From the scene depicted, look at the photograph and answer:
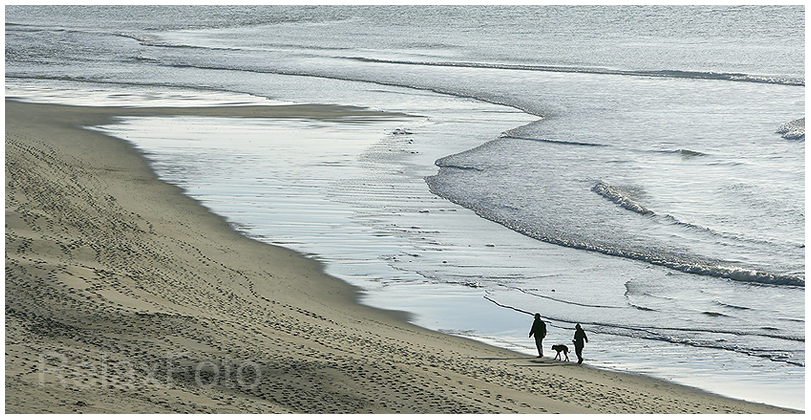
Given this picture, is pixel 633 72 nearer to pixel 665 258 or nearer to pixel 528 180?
pixel 528 180

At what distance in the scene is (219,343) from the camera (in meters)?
11.3

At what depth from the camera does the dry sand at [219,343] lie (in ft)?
32.1

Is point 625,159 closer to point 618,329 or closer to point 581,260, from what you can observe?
point 581,260

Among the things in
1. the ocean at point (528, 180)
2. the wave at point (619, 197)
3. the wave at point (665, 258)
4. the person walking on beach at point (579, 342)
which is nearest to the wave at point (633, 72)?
the ocean at point (528, 180)

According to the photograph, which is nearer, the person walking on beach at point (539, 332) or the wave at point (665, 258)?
the person walking on beach at point (539, 332)

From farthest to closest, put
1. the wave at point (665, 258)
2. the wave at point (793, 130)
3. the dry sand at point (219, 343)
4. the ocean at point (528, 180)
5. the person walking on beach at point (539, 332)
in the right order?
the wave at point (793, 130) → the wave at point (665, 258) → the ocean at point (528, 180) → the person walking on beach at point (539, 332) → the dry sand at point (219, 343)

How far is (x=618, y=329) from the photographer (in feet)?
45.2

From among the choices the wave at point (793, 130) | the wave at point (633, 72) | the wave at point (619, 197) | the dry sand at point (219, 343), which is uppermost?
the wave at point (633, 72)

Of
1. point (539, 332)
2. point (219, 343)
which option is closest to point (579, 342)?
point (539, 332)

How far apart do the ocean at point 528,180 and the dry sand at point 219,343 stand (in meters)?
1.04

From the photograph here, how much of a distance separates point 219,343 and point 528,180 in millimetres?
14240

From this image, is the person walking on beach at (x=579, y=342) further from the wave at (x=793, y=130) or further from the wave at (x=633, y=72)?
the wave at (x=633, y=72)

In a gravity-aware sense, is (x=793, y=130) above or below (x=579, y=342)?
above

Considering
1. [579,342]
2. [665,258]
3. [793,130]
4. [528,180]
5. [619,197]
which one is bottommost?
[579,342]
